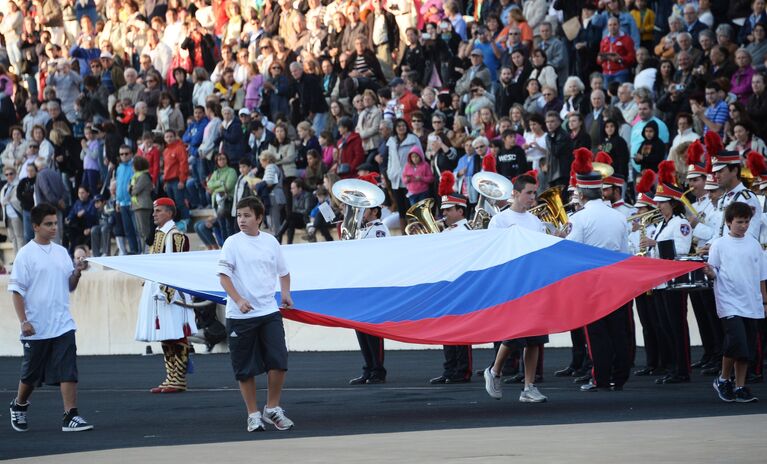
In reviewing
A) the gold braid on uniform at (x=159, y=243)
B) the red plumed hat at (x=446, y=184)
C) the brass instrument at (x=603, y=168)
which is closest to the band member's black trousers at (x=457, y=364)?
the red plumed hat at (x=446, y=184)

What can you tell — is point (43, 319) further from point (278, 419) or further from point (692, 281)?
point (692, 281)

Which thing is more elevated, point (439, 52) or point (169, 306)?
point (439, 52)

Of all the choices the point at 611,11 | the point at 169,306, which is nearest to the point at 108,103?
the point at 611,11

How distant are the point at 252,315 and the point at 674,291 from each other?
16.0ft

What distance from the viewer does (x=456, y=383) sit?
581 inches

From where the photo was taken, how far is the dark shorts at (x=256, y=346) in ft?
34.9

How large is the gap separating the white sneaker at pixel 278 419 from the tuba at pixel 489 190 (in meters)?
5.24

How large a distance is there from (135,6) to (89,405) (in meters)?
18.7

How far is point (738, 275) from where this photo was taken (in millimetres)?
11656

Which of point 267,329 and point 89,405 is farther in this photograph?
point 89,405

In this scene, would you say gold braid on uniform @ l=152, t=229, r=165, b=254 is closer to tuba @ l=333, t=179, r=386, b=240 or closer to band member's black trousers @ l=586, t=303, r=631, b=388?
tuba @ l=333, t=179, r=386, b=240

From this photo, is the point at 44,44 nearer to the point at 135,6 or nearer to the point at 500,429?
the point at 135,6

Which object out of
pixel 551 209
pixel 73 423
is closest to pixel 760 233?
pixel 551 209

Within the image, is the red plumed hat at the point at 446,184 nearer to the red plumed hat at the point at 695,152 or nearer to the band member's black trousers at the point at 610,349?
the red plumed hat at the point at 695,152
